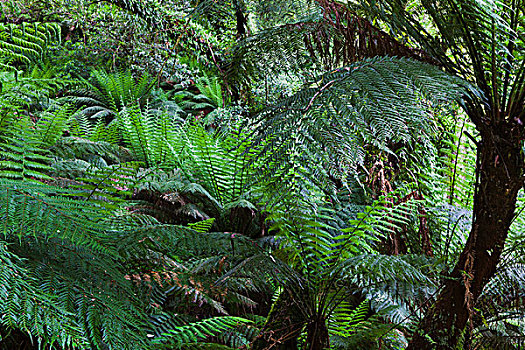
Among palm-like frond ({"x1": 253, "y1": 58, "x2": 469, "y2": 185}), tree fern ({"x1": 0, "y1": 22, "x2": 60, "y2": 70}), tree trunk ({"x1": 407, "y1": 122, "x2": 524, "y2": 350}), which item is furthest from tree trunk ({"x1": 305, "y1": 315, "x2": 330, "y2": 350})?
tree fern ({"x1": 0, "y1": 22, "x2": 60, "y2": 70})

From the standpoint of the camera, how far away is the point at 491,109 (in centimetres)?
111

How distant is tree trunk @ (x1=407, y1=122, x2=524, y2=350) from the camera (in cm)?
107

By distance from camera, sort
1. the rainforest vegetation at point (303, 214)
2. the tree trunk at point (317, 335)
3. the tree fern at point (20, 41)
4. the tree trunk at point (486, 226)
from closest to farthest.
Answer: the rainforest vegetation at point (303, 214) → the tree trunk at point (486, 226) → the tree trunk at point (317, 335) → the tree fern at point (20, 41)

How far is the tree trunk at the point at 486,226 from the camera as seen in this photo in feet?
3.50

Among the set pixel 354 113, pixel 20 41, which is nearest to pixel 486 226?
pixel 354 113

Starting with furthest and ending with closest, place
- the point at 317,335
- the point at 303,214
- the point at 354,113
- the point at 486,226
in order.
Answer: the point at 303,214, the point at 317,335, the point at 486,226, the point at 354,113

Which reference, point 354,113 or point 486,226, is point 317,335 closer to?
point 486,226

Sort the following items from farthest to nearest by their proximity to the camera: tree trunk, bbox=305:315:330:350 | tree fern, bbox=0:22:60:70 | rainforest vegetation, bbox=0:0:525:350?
tree fern, bbox=0:22:60:70
tree trunk, bbox=305:315:330:350
rainforest vegetation, bbox=0:0:525:350

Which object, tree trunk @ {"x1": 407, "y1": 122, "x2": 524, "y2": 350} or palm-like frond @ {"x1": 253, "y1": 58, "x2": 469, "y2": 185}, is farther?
tree trunk @ {"x1": 407, "y1": 122, "x2": 524, "y2": 350}

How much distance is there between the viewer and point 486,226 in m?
1.09

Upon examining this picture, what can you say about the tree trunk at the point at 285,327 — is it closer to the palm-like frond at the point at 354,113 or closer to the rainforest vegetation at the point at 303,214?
the rainforest vegetation at the point at 303,214

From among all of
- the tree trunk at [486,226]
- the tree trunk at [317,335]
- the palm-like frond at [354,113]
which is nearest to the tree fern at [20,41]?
the palm-like frond at [354,113]

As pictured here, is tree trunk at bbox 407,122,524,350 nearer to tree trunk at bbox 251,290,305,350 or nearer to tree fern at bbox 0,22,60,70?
tree trunk at bbox 251,290,305,350

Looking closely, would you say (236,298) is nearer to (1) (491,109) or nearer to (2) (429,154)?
(1) (491,109)
